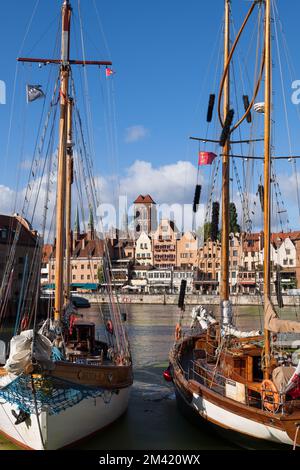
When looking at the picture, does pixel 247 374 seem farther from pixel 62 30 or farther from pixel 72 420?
pixel 62 30

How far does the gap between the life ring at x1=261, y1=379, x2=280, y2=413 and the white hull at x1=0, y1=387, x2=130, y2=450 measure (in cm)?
508

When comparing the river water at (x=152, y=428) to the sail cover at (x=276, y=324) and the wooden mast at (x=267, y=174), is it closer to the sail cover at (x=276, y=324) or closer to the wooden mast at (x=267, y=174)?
the wooden mast at (x=267, y=174)

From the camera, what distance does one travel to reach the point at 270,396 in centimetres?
1573

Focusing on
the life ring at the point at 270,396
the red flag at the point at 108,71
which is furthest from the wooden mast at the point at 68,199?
the life ring at the point at 270,396

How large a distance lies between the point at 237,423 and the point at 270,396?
4.04ft

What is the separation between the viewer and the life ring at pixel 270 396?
49.6 ft

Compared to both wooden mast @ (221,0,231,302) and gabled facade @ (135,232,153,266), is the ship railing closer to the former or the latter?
wooden mast @ (221,0,231,302)

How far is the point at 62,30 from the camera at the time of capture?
2167cm

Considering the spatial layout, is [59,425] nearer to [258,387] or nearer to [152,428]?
[152,428]

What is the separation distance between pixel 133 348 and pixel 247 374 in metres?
25.2

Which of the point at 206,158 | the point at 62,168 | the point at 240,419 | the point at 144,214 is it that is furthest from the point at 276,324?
the point at 144,214

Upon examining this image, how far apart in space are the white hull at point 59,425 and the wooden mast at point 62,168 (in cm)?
374

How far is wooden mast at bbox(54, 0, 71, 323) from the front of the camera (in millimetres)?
19156
